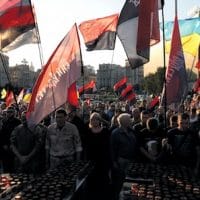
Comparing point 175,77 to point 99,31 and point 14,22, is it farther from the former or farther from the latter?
point 99,31

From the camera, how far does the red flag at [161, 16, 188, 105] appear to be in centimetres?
910

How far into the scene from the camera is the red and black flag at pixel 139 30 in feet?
31.2

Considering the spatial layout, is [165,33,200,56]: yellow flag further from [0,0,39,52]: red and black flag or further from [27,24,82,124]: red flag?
[27,24,82,124]: red flag

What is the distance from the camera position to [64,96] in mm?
8180

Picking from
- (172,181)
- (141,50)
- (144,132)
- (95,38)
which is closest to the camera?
(172,181)

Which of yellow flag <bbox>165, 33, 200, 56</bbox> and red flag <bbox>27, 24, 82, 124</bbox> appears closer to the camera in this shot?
red flag <bbox>27, 24, 82, 124</bbox>

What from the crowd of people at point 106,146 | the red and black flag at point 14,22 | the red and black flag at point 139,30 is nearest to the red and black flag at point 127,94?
the red and black flag at point 14,22

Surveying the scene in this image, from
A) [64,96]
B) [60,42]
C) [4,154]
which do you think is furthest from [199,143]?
[4,154]

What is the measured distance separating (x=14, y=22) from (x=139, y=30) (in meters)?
3.01

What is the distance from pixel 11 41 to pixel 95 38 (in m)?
4.02

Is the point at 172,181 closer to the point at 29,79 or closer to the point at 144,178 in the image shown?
the point at 144,178

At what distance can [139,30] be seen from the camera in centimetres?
967

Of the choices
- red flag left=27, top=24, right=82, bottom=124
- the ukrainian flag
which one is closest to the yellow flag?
the ukrainian flag

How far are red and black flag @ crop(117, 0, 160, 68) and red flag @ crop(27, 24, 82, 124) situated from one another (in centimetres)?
139
